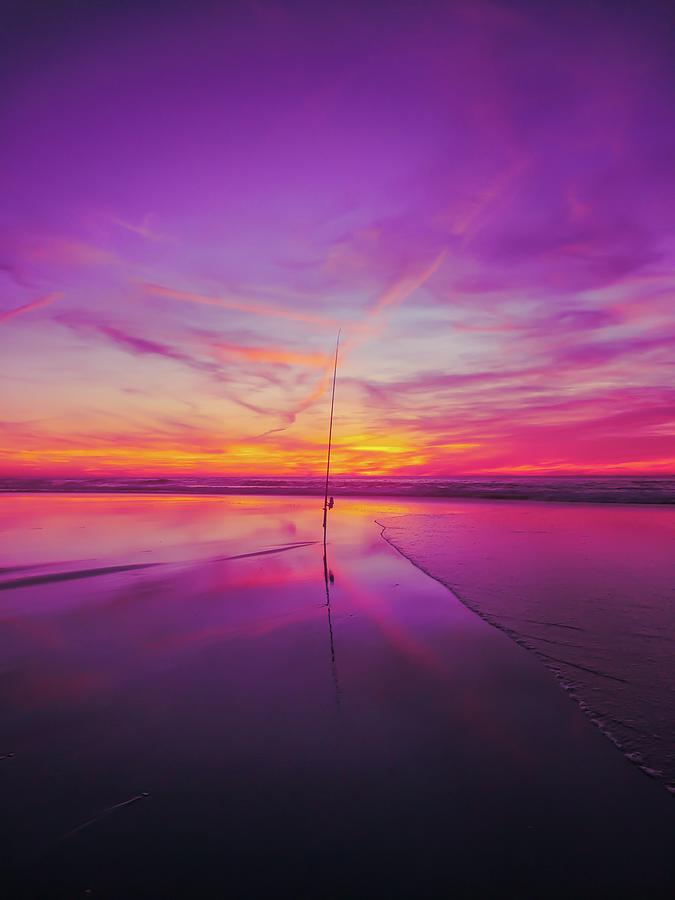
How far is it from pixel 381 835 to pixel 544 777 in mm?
1026

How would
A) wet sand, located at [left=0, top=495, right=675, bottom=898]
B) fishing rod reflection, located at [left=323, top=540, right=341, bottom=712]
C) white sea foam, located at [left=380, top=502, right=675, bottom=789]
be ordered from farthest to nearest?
fishing rod reflection, located at [left=323, top=540, right=341, bottom=712], white sea foam, located at [left=380, top=502, right=675, bottom=789], wet sand, located at [left=0, top=495, right=675, bottom=898]

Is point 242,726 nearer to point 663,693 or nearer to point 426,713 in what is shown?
point 426,713

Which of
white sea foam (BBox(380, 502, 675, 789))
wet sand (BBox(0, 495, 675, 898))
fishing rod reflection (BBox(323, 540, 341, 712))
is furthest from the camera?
fishing rod reflection (BBox(323, 540, 341, 712))

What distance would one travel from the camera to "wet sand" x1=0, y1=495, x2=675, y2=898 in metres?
1.99

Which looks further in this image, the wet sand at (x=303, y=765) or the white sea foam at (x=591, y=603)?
the white sea foam at (x=591, y=603)

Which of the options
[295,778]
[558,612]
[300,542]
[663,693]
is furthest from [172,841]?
[300,542]

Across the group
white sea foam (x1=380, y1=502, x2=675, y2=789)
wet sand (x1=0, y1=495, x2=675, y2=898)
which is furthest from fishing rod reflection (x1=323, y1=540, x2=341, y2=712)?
white sea foam (x1=380, y1=502, x2=675, y2=789)

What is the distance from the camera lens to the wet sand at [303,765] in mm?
1992

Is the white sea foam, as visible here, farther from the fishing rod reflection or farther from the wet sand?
the fishing rod reflection

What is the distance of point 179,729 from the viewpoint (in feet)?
9.99

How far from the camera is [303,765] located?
8.80 ft

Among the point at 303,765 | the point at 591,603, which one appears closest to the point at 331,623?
the point at 303,765

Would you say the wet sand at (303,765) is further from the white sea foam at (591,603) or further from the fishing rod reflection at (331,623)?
the white sea foam at (591,603)

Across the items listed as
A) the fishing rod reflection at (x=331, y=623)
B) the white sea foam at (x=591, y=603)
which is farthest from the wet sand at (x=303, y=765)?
the white sea foam at (x=591, y=603)
